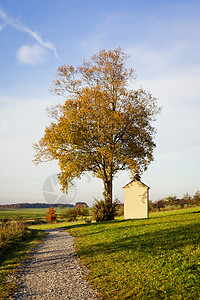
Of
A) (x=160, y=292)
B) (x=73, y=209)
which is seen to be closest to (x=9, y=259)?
(x=160, y=292)

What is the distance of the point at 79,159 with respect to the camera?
1099 inches

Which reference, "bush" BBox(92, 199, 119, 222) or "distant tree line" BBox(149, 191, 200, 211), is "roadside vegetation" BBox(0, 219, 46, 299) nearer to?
"bush" BBox(92, 199, 119, 222)

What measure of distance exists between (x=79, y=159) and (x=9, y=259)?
1669 centimetres

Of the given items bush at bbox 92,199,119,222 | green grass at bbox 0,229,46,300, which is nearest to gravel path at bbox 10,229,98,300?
green grass at bbox 0,229,46,300

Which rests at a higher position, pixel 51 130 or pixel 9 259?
pixel 51 130

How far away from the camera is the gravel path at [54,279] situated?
705cm

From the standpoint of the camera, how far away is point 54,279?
841 cm

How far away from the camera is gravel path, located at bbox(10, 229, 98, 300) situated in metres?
7.05

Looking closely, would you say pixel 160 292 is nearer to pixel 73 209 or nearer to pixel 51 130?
pixel 51 130

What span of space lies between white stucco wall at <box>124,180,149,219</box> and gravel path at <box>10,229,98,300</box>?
18482 millimetres

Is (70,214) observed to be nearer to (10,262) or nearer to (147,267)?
(10,262)

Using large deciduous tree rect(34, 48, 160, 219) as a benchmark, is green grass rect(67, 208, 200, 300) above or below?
below

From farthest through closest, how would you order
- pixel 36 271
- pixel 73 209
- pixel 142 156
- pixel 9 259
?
pixel 73 209 < pixel 142 156 < pixel 9 259 < pixel 36 271

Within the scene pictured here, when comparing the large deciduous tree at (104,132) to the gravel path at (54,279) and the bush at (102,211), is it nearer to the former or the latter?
the bush at (102,211)
